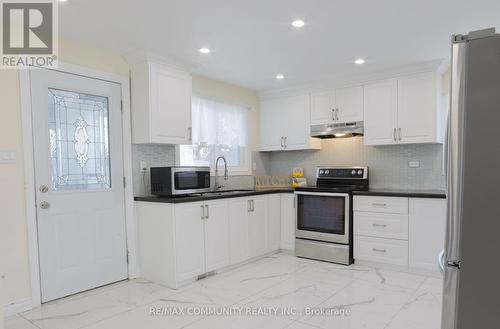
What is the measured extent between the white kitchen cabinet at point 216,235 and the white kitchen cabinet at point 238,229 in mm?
75

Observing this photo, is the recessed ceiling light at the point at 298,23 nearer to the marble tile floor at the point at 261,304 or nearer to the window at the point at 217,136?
the window at the point at 217,136

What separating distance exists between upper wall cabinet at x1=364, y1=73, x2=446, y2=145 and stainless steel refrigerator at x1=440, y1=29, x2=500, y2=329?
2902 mm

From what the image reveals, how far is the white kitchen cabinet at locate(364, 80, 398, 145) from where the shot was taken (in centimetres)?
412

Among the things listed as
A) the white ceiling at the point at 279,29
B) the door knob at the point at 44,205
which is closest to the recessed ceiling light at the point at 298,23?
the white ceiling at the point at 279,29

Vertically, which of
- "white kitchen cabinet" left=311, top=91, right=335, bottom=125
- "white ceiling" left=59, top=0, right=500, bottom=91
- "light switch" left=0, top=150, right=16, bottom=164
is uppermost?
"white ceiling" left=59, top=0, right=500, bottom=91

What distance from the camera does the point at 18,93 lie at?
279 cm

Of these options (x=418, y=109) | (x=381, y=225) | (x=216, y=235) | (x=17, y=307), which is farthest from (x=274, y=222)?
(x=17, y=307)

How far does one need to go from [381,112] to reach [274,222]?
2008mm

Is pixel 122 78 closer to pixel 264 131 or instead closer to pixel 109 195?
pixel 109 195

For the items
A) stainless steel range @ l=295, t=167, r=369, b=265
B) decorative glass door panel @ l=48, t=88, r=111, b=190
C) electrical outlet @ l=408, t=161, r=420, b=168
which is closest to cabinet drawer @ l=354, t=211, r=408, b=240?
stainless steel range @ l=295, t=167, r=369, b=265

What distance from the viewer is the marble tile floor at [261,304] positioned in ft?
8.33

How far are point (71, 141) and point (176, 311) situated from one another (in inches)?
72.4

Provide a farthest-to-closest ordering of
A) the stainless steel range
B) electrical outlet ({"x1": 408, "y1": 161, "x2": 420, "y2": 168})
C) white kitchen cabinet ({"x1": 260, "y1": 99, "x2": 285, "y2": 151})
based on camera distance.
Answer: white kitchen cabinet ({"x1": 260, "y1": 99, "x2": 285, "y2": 151})
electrical outlet ({"x1": 408, "y1": 161, "x2": 420, "y2": 168})
the stainless steel range

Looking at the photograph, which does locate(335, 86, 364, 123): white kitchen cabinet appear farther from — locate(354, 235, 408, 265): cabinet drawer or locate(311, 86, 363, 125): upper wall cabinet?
locate(354, 235, 408, 265): cabinet drawer
